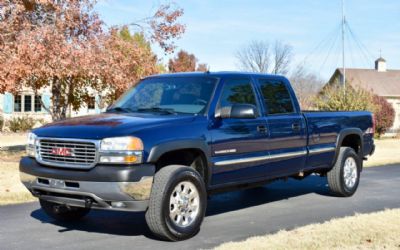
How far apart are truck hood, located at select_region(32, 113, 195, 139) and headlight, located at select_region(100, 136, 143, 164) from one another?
68 millimetres

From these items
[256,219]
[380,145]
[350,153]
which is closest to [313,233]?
[256,219]

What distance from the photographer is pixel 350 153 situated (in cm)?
930

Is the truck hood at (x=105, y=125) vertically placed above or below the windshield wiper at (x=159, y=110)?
below

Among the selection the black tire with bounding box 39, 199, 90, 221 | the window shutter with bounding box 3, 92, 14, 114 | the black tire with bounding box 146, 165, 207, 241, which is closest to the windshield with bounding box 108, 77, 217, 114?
the black tire with bounding box 146, 165, 207, 241

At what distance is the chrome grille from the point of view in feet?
18.9

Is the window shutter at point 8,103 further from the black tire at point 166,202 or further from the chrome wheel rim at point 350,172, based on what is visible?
the black tire at point 166,202

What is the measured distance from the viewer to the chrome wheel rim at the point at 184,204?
606 centimetres

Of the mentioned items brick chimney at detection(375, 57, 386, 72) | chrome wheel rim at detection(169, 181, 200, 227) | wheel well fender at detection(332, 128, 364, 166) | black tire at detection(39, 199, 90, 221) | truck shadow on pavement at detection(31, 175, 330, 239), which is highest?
brick chimney at detection(375, 57, 386, 72)

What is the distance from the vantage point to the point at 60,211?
712 centimetres

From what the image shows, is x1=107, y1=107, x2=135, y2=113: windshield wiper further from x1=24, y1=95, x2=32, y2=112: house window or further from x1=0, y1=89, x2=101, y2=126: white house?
x1=24, y1=95, x2=32, y2=112: house window

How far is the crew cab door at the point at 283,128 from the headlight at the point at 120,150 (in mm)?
2275

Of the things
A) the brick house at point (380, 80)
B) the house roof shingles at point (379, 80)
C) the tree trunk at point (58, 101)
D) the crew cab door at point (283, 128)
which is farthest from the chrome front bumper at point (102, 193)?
the house roof shingles at point (379, 80)

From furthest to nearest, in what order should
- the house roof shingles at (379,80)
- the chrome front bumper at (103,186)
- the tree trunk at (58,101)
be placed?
the house roof shingles at (379,80) → the tree trunk at (58,101) → the chrome front bumper at (103,186)

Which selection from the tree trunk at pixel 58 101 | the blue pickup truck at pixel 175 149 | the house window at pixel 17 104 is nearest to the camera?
the blue pickup truck at pixel 175 149
